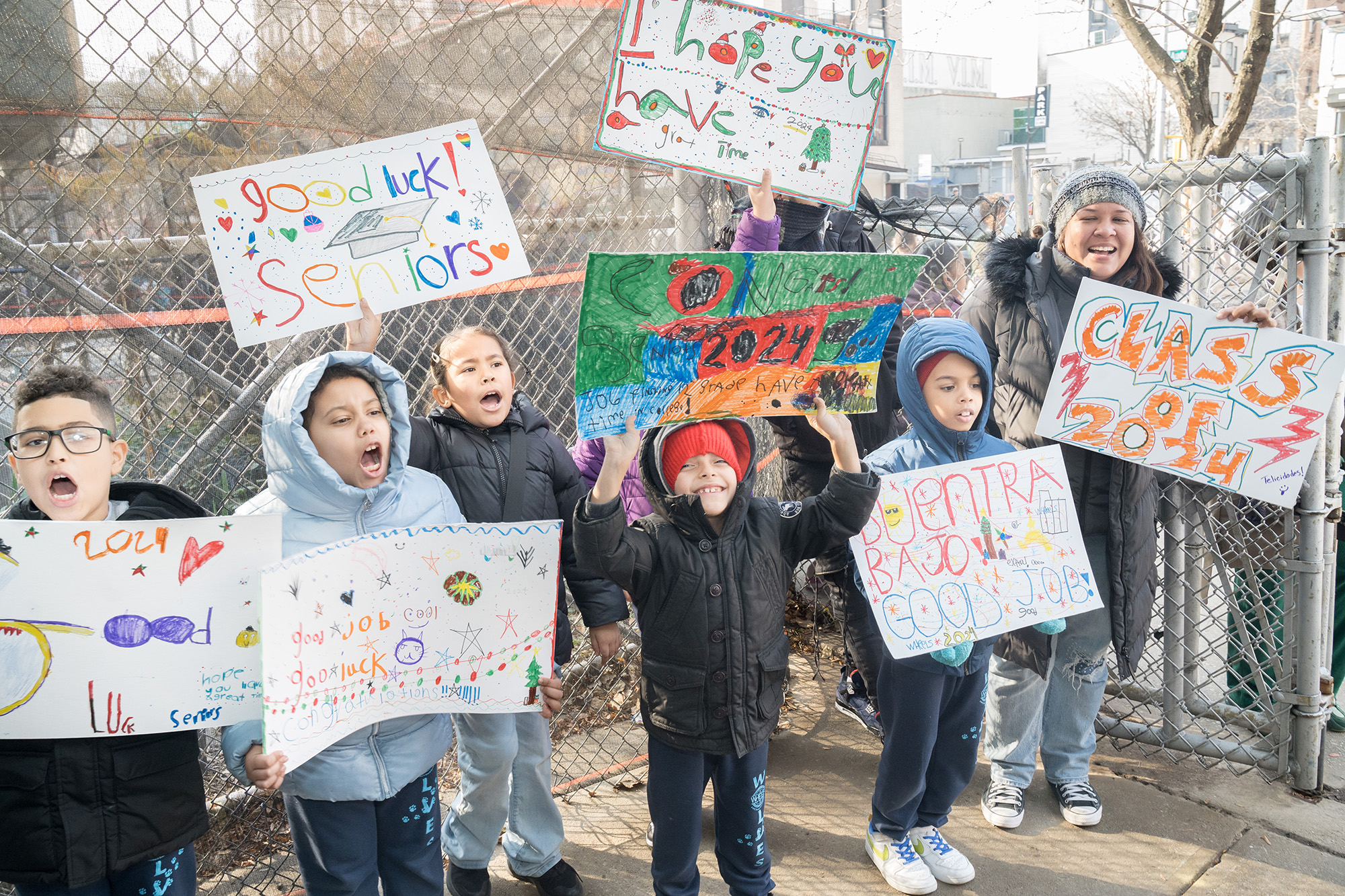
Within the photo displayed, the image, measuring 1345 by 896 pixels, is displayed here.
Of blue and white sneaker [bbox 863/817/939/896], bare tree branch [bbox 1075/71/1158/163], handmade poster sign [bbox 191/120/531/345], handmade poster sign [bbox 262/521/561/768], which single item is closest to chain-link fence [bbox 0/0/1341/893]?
handmade poster sign [bbox 191/120/531/345]

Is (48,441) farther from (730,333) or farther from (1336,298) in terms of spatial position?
(1336,298)

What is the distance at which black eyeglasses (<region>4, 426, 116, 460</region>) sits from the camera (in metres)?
1.90

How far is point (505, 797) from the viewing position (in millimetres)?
2650

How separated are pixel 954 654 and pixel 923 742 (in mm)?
291

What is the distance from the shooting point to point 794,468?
3.17 meters

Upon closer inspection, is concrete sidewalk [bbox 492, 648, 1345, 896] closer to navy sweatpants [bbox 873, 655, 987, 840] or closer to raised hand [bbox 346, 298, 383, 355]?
navy sweatpants [bbox 873, 655, 987, 840]

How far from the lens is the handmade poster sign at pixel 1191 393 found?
292 centimetres

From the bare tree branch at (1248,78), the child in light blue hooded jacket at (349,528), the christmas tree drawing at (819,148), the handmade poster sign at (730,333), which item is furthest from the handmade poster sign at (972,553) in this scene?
the bare tree branch at (1248,78)

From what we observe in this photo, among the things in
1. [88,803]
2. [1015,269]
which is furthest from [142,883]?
[1015,269]

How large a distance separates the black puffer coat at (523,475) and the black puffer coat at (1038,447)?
1.41 meters

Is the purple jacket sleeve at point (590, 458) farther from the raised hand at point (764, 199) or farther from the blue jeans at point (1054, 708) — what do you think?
the blue jeans at point (1054, 708)

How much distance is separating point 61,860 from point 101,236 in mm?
1622

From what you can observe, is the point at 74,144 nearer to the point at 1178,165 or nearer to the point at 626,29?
the point at 626,29

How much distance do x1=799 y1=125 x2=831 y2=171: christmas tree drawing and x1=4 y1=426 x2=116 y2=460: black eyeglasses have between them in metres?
2.01
